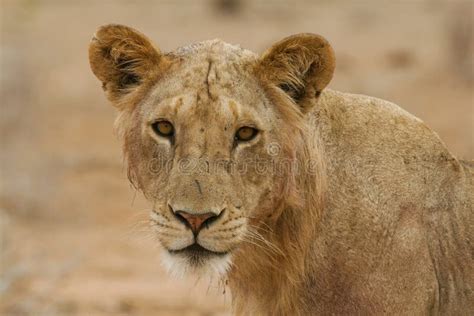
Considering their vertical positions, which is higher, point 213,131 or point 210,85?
point 210,85

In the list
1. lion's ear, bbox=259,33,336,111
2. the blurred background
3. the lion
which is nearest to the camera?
the lion

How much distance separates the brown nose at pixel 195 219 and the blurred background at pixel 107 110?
37 cm

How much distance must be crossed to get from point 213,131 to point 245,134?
132 millimetres

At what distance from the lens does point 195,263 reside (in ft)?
12.4

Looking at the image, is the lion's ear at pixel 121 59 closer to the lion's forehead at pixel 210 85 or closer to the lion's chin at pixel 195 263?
the lion's forehead at pixel 210 85

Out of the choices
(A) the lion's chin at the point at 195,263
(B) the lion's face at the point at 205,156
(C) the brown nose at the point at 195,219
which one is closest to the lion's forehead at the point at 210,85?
(B) the lion's face at the point at 205,156

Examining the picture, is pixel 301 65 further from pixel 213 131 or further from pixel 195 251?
pixel 195 251

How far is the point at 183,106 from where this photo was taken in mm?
3883

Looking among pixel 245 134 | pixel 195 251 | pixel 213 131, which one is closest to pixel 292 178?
pixel 245 134

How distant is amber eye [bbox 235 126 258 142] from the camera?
153 inches

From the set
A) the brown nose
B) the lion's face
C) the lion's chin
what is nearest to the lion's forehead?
the lion's face

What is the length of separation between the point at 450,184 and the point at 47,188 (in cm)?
861

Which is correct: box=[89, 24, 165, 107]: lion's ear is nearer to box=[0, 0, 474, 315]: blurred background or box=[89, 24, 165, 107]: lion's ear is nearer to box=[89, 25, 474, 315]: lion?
box=[89, 25, 474, 315]: lion

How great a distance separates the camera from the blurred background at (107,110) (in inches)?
340
